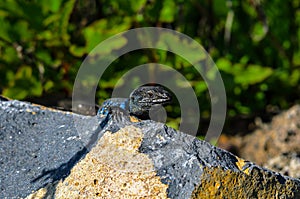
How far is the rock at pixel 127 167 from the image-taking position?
79.7 inches

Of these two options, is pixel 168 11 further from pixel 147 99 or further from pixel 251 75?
pixel 147 99

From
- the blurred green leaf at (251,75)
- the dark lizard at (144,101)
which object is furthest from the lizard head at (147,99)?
the blurred green leaf at (251,75)

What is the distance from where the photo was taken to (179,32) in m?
4.00

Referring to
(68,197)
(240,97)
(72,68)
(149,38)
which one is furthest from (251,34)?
(68,197)

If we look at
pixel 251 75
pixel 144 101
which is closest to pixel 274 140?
pixel 251 75

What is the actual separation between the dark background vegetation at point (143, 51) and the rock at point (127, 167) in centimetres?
134

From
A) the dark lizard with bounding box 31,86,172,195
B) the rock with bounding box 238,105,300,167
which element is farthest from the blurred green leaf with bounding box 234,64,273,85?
the dark lizard with bounding box 31,86,172,195

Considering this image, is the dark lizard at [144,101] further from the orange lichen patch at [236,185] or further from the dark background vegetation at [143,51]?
the dark background vegetation at [143,51]

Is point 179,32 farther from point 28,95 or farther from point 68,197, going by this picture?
point 68,197

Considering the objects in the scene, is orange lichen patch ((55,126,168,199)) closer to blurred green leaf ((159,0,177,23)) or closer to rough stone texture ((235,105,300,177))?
rough stone texture ((235,105,300,177))

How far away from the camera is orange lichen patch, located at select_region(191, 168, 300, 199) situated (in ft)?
6.61

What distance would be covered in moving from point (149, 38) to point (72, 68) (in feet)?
1.68

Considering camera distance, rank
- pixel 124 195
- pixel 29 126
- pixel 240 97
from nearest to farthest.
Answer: pixel 124 195
pixel 29 126
pixel 240 97

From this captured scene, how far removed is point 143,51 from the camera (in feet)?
12.8
